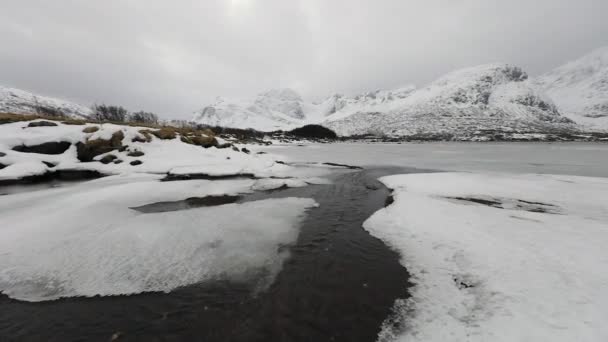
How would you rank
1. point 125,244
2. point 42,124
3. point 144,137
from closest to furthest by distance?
1. point 125,244
2. point 42,124
3. point 144,137

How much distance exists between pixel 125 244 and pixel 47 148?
20.6 m

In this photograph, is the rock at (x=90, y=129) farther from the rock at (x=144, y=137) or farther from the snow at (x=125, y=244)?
the snow at (x=125, y=244)

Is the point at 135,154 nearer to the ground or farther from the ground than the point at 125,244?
farther from the ground

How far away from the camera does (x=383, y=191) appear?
523 inches

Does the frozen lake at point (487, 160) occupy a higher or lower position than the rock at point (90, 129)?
lower

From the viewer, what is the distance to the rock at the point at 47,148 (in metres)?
18.2

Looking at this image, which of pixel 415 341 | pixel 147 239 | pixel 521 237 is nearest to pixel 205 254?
pixel 147 239

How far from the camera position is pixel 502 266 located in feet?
16.8

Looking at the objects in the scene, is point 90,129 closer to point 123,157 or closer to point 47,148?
point 47,148

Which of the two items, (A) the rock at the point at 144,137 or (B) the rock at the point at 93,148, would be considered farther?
(A) the rock at the point at 144,137

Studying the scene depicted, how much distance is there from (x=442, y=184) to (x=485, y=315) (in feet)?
37.0

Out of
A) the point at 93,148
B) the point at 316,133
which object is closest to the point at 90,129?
the point at 93,148

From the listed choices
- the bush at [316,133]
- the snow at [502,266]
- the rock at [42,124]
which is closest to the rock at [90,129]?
the rock at [42,124]

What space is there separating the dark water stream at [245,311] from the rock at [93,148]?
2002 centimetres
